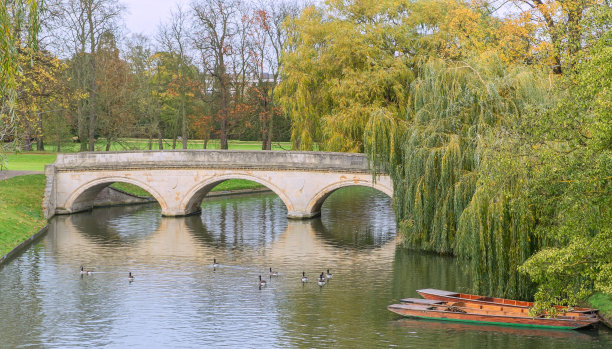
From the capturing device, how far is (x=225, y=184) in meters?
48.4

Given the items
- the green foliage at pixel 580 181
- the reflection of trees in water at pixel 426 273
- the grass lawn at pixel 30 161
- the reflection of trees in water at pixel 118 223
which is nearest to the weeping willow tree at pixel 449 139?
the reflection of trees in water at pixel 426 273

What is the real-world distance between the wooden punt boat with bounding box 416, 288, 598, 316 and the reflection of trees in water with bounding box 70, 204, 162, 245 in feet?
49.2

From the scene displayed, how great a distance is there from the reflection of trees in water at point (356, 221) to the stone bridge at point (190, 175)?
1705mm

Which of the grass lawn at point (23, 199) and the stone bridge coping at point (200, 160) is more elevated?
the stone bridge coping at point (200, 160)

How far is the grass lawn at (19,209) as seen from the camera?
95.1 feet

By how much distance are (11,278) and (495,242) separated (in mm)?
15094

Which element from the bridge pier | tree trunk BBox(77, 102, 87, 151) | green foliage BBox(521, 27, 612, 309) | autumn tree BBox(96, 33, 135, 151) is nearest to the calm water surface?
the bridge pier

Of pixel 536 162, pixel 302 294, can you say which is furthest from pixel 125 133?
pixel 536 162

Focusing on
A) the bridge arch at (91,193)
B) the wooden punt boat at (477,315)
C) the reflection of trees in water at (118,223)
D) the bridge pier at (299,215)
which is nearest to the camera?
the wooden punt boat at (477,315)

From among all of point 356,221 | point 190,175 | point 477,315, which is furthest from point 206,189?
point 477,315

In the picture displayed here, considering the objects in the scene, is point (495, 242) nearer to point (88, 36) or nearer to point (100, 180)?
point (100, 180)

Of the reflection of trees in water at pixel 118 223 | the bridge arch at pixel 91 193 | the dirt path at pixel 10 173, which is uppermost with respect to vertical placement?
the dirt path at pixel 10 173

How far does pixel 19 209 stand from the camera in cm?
3434

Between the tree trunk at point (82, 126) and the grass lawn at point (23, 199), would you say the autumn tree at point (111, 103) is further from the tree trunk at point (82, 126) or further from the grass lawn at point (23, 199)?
the grass lawn at point (23, 199)
